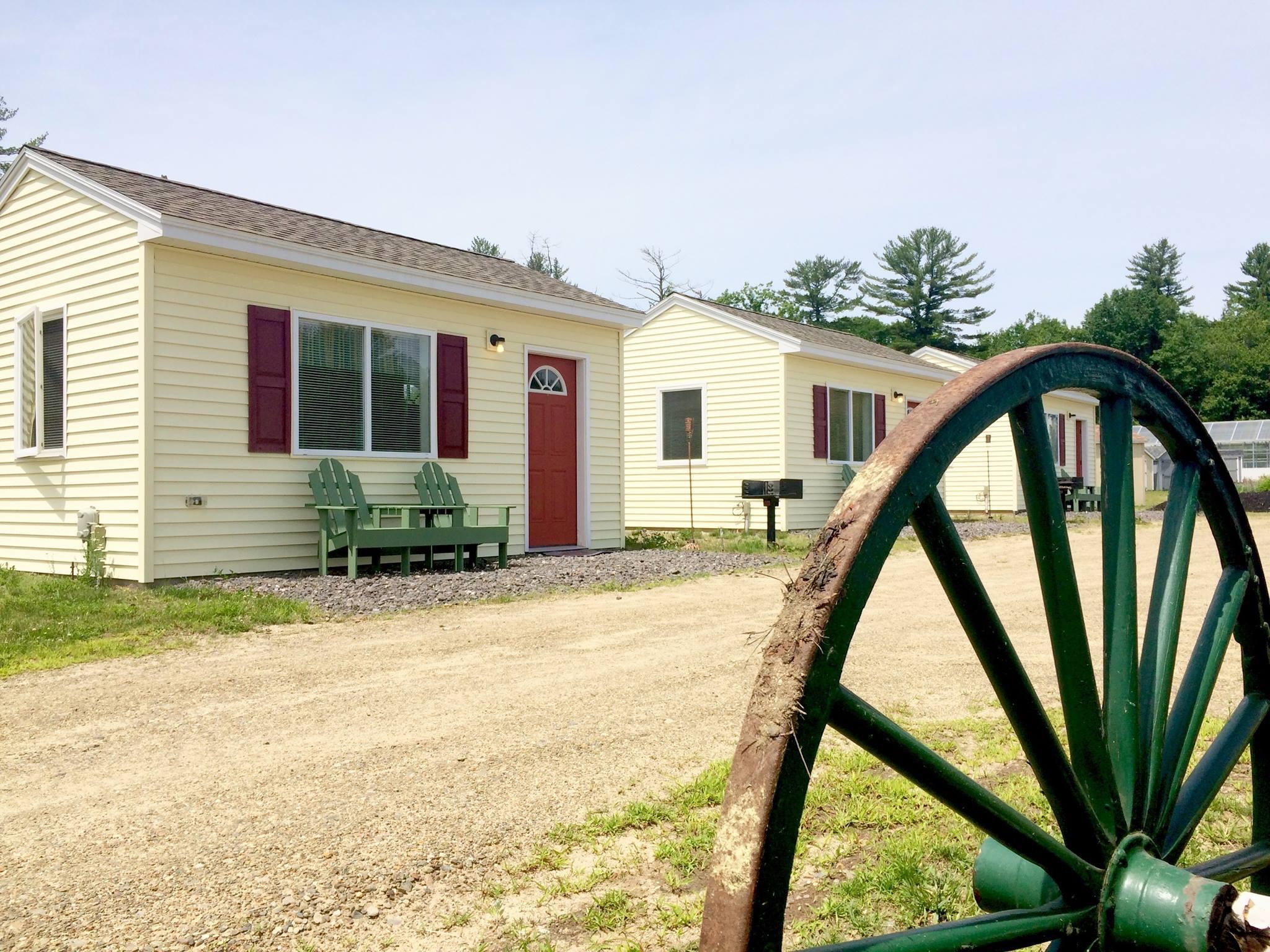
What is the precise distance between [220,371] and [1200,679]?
9225mm

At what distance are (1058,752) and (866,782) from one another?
238cm

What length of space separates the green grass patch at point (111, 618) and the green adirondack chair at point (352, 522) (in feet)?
4.52

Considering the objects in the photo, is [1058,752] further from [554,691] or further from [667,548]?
[667,548]

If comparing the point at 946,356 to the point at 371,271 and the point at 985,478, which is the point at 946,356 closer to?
the point at 985,478

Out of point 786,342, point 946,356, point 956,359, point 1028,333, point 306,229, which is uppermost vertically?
point 1028,333

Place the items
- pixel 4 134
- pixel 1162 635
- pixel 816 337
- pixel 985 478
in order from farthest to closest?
1. pixel 4 134
2. pixel 985 478
3. pixel 816 337
4. pixel 1162 635

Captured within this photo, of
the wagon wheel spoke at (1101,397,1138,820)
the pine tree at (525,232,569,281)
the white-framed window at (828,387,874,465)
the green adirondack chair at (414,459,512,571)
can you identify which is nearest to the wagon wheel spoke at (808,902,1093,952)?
the wagon wheel spoke at (1101,397,1138,820)

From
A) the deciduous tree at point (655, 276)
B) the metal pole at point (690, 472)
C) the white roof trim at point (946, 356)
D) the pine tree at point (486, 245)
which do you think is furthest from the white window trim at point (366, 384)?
the pine tree at point (486, 245)

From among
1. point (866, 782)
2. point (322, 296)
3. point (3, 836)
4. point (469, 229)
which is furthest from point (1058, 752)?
point (469, 229)

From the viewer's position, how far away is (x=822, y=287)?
6022cm

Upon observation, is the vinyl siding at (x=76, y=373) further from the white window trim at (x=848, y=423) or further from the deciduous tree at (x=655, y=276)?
the deciduous tree at (x=655, y=276)

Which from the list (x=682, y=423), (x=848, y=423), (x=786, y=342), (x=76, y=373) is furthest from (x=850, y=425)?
(x=76, y=373)

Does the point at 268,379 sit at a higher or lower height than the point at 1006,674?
higher

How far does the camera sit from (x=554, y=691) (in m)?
5.01
